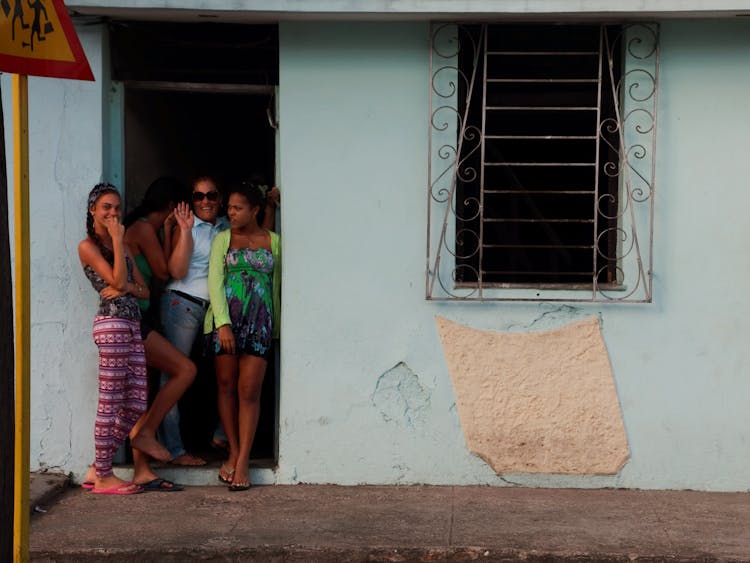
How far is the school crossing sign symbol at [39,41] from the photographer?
4.48 meters

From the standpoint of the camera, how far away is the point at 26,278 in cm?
460

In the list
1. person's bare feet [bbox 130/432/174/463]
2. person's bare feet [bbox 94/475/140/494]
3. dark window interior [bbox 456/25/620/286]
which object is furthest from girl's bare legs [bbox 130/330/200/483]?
dark window interior [bbox 456/25/620/286]

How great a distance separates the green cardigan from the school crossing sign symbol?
2.13 meters

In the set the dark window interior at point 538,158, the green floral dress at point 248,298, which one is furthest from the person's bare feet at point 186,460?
the dark window interior at point 538,158

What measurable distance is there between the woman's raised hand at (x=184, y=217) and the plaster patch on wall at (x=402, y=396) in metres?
1.40

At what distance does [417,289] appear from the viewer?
6816 mm

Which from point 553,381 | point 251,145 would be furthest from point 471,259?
point 251,145

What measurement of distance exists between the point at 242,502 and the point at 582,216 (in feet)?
10.2

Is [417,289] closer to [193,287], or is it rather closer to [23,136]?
[193,287]

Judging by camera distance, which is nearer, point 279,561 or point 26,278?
point 26,278

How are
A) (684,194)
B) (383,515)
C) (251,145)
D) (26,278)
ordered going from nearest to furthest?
(26,278) → (383,515) → (684,194) → (251,145)

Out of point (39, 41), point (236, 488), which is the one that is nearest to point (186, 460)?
point (236, 488)

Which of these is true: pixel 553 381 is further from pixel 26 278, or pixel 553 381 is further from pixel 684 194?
pixel 26 278

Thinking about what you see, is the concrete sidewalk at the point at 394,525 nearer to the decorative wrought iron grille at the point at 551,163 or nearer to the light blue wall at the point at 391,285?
the light blue wall at the point at 391,285
